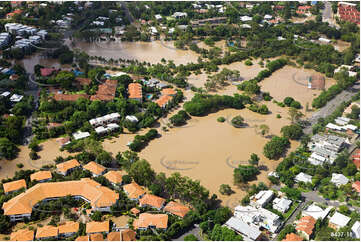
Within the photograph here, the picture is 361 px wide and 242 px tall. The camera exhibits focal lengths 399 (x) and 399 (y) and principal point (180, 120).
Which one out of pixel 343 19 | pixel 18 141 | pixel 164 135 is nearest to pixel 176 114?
pixel 164 135

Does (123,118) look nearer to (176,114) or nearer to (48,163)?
(176,114)

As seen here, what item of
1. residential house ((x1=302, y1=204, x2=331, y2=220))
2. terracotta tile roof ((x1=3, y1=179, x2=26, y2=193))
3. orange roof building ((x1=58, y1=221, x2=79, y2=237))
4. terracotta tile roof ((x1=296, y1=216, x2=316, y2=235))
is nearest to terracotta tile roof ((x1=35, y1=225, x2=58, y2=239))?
orange roof building ((x1=58, y1=221, x2=79, y2=237))

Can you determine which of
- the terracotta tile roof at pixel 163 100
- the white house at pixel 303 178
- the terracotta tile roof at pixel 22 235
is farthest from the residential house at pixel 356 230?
the terracotta tile roof at pixel 163 100

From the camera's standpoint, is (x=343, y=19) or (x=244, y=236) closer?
(x=244, y=236)

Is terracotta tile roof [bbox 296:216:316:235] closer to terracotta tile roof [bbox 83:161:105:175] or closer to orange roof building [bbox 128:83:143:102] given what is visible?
terracotta tile roof [bbox 83:161:105:175]

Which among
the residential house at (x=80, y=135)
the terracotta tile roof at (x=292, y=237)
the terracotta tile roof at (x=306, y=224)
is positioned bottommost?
the terracotta tile roof at (x=292, y=237)

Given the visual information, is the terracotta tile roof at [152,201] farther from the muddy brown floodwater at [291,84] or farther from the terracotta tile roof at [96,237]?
the muddy brown floodwater at [291,84]
